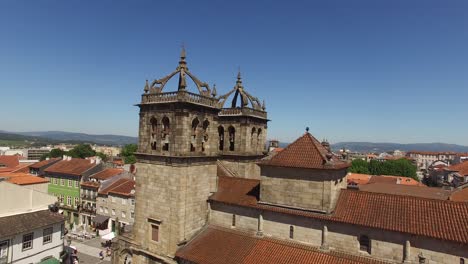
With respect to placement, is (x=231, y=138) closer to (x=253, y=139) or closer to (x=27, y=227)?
(x=253, y=139)

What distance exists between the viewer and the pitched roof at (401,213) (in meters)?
16.0

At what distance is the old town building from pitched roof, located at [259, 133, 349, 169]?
0.24ft

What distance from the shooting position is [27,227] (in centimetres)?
2783

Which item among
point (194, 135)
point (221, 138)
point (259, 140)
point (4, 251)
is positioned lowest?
point (4, 251)

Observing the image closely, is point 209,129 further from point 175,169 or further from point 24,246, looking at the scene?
point 24,246

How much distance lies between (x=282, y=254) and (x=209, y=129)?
11131 millimetres

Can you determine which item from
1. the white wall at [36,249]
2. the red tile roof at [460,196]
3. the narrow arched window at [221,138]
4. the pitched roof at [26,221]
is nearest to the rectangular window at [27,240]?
the white wall at [36,249]

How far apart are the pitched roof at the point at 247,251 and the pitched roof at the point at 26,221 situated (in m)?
16.1

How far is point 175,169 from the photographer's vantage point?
2200cm

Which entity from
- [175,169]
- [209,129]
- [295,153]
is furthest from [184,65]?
[295,153]

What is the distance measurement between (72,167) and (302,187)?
54.6m

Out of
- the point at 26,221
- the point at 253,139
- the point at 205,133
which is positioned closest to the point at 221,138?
the point at 253,139

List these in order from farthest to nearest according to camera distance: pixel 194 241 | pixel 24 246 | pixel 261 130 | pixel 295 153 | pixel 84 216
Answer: pixel 84 216
pixel 261 130
pixel 24 246
pixel 194 241
pixel 295 153

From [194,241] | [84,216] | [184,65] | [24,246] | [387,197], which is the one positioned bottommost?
[84,216]
